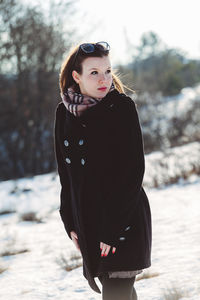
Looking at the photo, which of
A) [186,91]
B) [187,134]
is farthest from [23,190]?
[186,91]

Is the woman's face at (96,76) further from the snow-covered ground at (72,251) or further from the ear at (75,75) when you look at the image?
the snow-covered ground at (72,251)

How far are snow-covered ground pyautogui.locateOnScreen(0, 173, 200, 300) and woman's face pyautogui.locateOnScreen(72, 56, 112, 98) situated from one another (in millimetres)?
1605

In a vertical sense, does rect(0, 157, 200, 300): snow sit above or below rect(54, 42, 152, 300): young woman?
below

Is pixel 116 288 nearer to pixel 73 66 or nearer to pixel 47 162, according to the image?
pixel 73 66

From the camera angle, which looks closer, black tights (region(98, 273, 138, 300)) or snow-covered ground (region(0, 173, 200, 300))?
black tights (region(98, 273, 138, 300))

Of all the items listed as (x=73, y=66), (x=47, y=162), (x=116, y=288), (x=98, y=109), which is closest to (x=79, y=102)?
(x=98, y=109)

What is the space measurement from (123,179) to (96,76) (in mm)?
524

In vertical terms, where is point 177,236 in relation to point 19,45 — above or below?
below

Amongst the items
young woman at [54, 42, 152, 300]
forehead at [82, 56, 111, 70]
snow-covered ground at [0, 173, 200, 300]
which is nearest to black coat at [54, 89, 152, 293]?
young woman at [54, 42, 152, 300]

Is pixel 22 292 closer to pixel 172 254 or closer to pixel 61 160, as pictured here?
pixel 172 254

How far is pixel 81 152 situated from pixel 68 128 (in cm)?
17

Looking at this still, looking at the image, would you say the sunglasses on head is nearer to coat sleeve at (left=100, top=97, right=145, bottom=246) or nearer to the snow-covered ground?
coat sleeve at (left=100, top=97, right=145, bottom=246)

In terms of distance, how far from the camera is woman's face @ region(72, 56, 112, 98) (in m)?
1.92

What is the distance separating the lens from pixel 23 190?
869 centimetres
